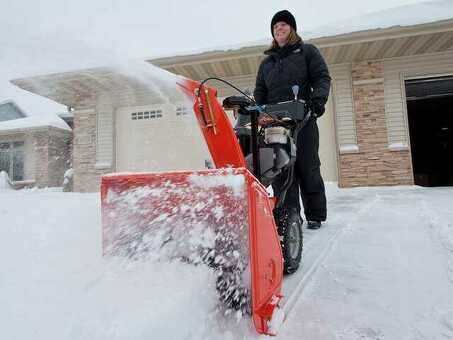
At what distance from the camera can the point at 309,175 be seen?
293 centimetres

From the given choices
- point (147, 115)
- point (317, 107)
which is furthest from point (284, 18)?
point (147, 115)

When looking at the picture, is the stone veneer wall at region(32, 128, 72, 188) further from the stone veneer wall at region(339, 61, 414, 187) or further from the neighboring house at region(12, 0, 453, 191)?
the stone veneer wall at region(339, 61, 414, 187)

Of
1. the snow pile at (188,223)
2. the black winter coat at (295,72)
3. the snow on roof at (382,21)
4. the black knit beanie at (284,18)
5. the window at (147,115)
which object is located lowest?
the snow pile at (188,223)

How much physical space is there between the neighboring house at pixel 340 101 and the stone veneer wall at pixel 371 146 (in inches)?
0.9

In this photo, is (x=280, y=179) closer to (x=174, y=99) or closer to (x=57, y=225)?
(x=174, y=99)

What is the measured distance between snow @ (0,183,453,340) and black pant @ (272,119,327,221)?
925mm

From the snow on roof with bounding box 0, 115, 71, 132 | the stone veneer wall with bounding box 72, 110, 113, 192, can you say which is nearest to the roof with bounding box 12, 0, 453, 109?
the stone veneer wall with bounding box 72, 110, 113, 192

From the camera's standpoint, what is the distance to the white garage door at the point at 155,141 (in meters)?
9.26

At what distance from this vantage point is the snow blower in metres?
1.13

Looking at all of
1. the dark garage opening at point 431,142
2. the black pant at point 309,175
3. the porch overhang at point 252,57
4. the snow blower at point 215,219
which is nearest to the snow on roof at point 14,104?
the porch overhang at point 252,57

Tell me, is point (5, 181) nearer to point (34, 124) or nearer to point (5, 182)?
point (5, 182)

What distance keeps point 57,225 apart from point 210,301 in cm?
149

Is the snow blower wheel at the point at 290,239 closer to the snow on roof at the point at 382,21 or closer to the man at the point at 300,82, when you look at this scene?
the man at the point at 300,82

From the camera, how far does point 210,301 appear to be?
1203 mm
